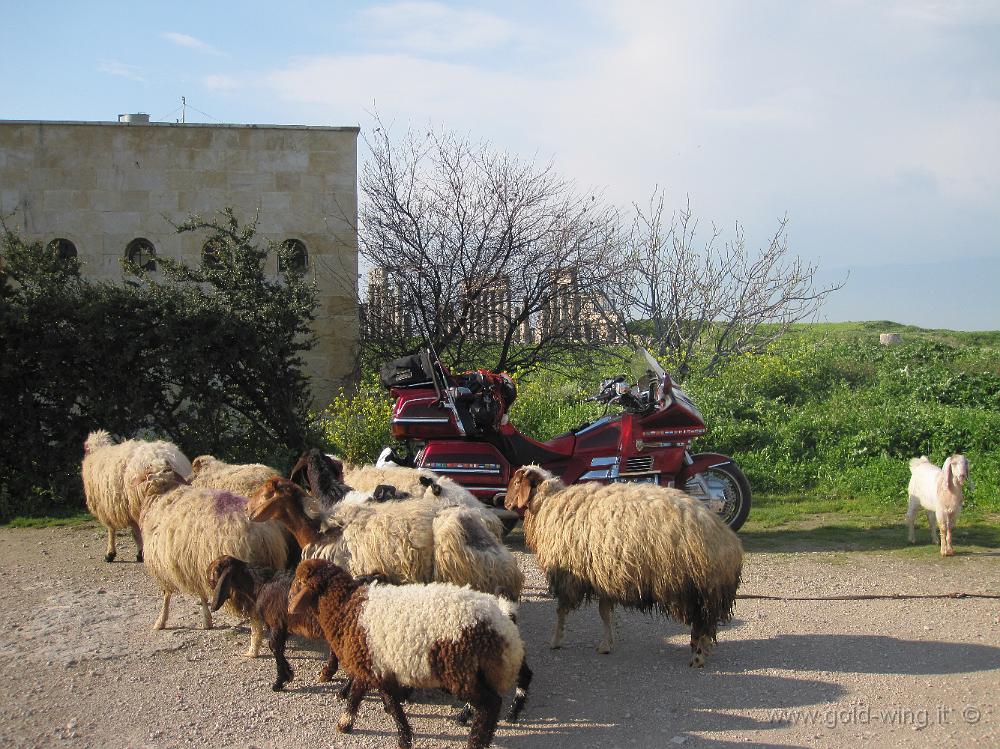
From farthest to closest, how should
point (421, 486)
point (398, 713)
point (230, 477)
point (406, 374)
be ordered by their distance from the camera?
point (406, 374), point (230, 477), point (421, 486), point (398, 713)

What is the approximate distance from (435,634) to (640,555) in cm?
167

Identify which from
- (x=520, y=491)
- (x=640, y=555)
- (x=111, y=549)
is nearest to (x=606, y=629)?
(x=640, y=555)

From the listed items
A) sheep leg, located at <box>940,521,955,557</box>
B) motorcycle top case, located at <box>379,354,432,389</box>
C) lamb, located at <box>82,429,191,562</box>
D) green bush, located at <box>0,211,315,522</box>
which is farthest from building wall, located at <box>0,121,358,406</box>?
sheep leg, located at <box>940,521,955,557</box>

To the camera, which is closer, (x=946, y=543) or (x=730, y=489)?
(x=946, y=543)

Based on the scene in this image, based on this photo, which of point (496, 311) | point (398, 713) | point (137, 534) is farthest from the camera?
point (496, 311)

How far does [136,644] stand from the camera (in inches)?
244

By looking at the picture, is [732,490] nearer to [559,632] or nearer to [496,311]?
[559,632]

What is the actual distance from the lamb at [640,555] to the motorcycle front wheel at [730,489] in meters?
2.76

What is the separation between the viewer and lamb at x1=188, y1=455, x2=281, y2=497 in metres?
7.45

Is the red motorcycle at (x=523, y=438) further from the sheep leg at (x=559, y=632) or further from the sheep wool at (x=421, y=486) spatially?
the sheep leg at (x=559, y=632)

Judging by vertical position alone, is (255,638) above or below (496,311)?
below

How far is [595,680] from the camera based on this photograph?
5578 millimetres

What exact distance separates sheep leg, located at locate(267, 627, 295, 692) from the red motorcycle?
3.10m

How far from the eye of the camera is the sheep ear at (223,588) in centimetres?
563
